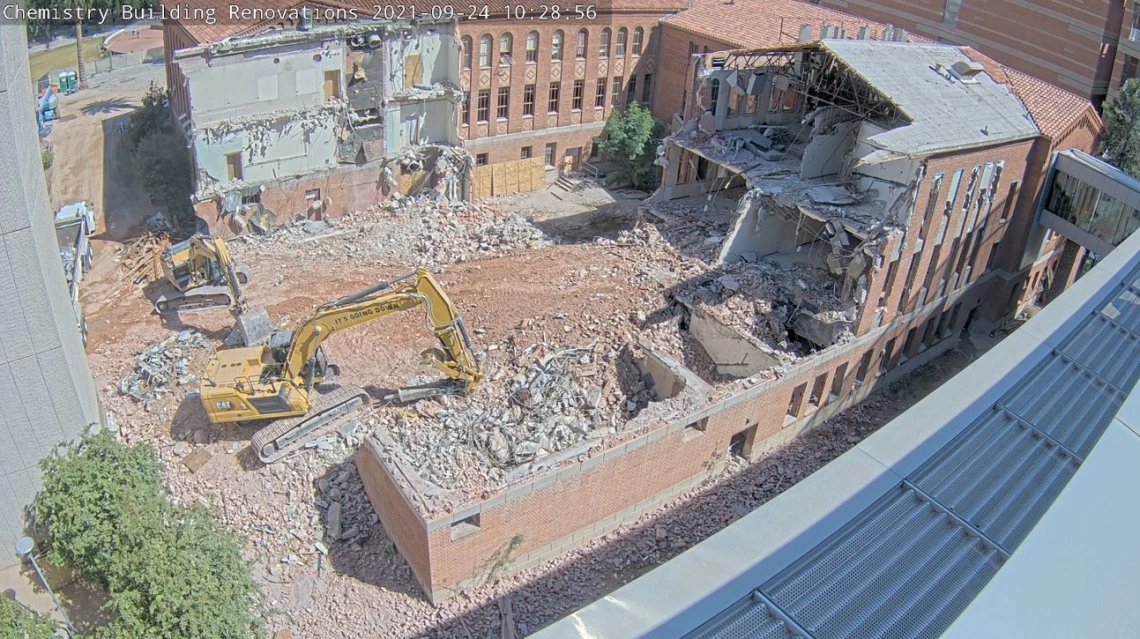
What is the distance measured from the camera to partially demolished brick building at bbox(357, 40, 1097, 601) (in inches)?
792

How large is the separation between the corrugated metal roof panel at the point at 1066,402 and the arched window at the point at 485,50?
89.1 ft

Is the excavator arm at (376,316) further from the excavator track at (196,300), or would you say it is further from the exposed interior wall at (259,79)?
the exposed interior wall at (259,79)

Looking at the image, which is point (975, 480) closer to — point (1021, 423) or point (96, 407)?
point (1021, 423)

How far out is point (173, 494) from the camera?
21.8 metres

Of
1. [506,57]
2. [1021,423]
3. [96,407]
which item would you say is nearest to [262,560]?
[96,407]

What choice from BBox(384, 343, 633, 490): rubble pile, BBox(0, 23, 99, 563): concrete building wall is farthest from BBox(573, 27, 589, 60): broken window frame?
BBox(0, 23, 99, 563): concrete building wall

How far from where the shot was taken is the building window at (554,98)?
40688 millimetres

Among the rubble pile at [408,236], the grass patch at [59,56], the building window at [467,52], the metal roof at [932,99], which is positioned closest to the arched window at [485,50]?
the building window at [467,52]

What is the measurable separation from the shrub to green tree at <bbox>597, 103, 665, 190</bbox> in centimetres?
2471

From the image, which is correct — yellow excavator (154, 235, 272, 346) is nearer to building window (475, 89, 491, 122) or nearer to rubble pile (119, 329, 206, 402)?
rubble pile (119, 329, 206, 402)

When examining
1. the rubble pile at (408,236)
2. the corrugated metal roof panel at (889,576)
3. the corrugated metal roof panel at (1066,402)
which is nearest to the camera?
the corrugated metal roof panel at (889,576)

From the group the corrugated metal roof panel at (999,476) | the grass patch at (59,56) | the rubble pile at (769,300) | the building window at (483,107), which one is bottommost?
the grass patch at (59,56)

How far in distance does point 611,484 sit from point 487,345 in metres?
6.12

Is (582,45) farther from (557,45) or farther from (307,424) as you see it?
(307,424)
